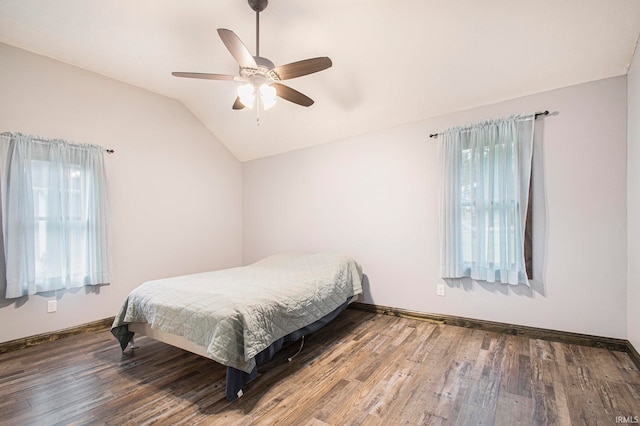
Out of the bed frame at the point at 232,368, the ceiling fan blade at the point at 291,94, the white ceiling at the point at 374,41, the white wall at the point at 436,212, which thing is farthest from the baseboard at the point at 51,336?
the ceiling fan blade at the point at 291,94

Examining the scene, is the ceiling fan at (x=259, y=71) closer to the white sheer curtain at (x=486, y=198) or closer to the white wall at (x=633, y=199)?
the white sheer curtain at (x=486, y=198)

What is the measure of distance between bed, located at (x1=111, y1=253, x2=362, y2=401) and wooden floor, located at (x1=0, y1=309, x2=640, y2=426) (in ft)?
0.81

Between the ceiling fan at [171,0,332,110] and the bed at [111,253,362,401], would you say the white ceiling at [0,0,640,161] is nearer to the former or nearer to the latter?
the ceiling fan at [171,0,332,110]

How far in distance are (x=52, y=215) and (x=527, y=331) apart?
4.84m

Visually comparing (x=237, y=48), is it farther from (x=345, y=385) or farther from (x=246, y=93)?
(x=345, y=385)

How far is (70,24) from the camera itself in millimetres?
2461

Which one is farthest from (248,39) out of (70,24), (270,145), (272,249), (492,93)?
(272,249)

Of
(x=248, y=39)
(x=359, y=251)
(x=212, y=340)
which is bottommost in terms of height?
(x=212, y=340)

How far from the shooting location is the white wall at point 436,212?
2453mm

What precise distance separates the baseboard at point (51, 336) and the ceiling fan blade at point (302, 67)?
3325 millimetres

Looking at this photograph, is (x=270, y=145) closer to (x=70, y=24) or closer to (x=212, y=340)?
(x=70, y=24)

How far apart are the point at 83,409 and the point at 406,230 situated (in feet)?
10.4

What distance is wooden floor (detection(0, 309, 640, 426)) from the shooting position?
1.67 meters

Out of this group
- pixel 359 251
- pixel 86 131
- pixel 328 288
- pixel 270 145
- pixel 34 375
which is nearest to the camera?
pixel 34 375
